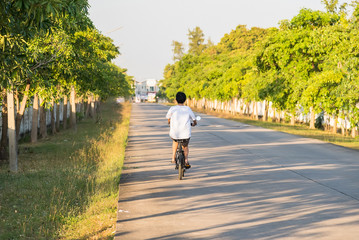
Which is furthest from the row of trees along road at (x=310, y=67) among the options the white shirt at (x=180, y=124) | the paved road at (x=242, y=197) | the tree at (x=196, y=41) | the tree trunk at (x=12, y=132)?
the tree at (x=196, y=41)

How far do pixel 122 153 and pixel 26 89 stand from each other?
12.8 ft

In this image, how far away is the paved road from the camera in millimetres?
6809

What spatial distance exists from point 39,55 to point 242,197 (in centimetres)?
860

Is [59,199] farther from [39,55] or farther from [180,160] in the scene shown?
[39,55]

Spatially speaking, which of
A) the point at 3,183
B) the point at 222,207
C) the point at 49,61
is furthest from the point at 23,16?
the point at 49,61

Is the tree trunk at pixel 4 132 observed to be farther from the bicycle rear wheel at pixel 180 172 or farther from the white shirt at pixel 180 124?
the bicycle rear wheel at pixel 180 172

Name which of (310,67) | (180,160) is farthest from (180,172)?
(310,67)

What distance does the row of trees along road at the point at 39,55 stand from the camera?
7.23 m

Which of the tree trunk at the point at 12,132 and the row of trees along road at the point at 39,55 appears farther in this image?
the tree trunk at the point at 12,132

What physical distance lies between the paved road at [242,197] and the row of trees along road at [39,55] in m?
3.09

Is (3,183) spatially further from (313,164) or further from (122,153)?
(313,164)

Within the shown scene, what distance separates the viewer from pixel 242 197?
9.11 meters

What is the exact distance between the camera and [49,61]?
15.2 meters

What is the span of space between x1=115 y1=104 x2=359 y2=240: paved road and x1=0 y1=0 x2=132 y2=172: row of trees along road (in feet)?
10.1
